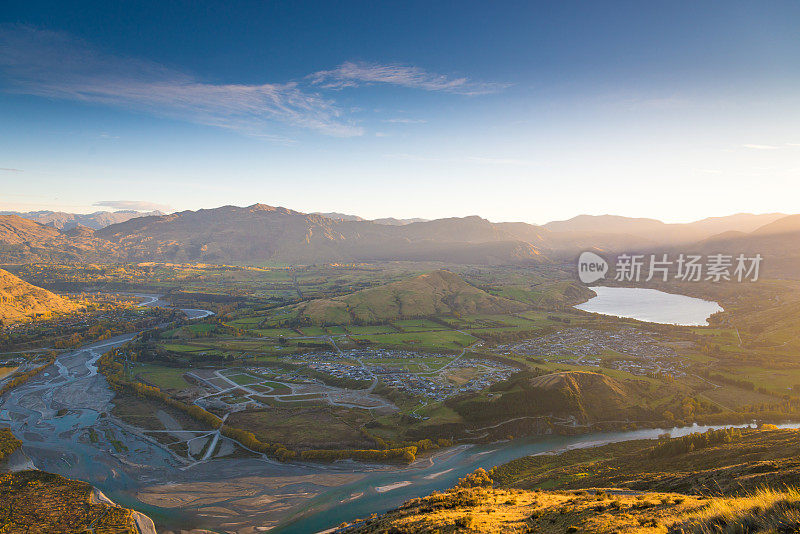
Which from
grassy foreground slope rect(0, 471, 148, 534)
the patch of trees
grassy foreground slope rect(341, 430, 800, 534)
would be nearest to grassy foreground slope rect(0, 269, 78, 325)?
the patch of trees

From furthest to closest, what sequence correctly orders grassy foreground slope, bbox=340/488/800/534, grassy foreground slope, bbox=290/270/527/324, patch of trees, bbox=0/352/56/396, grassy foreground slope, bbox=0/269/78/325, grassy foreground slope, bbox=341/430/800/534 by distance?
grassy foreground slope, bbox=0/269/78/325, grassy foreground slope, bbox=290/270/527/324, patch of trees, bbox=0/352/56/396, grassy foreground slope, bbox=341/430/800/534, grassy foreground slope, bbox=340/488/800/534

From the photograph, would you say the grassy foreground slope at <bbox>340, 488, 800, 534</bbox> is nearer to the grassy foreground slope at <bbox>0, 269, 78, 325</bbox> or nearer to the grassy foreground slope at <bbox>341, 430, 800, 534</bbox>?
the grassy foreground slope at <bbox>341, 430, 800, 534</bbox>

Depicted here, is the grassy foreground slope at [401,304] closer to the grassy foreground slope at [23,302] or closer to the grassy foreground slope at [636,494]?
the grassy foreground slope at [636,494]

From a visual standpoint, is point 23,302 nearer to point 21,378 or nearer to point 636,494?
point 21,378

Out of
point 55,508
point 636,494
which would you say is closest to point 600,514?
point 636,494

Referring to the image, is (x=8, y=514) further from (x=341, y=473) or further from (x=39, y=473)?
(x=341, y=473)

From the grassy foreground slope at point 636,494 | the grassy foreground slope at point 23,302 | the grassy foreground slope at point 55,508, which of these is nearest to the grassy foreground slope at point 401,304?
the grassy foreground slope at point 55,508
